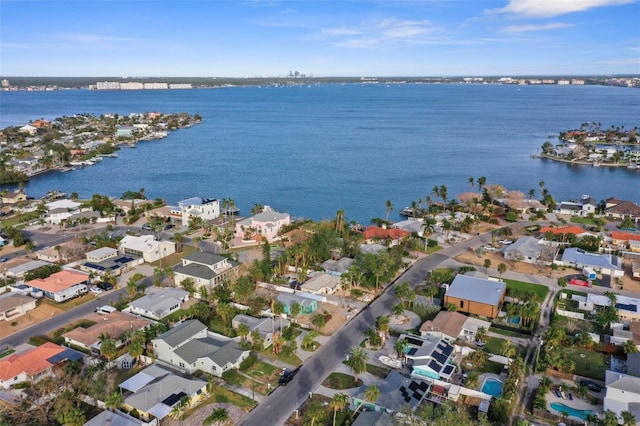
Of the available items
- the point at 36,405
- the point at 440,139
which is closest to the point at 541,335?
the point at 36,405

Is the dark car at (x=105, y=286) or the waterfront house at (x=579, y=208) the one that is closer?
the dark car at (x=105, y=286)

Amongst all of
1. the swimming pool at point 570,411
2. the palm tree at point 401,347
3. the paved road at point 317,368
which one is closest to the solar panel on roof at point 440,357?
the palm tree at point 401,347

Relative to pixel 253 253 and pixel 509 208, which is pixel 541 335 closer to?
pixel 253 253

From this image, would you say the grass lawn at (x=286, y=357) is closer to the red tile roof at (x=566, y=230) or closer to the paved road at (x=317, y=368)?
the paved road at (x=317, y=368)

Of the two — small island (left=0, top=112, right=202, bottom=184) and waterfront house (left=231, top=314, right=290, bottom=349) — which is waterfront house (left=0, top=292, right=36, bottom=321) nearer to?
waterfront house (left=231, top=314, right=290, bottom=349)

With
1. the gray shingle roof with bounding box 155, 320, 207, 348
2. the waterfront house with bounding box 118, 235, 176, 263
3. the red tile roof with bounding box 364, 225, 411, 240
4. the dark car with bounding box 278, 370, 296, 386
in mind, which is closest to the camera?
the dark car with bounding box 278, 370, 296, 386

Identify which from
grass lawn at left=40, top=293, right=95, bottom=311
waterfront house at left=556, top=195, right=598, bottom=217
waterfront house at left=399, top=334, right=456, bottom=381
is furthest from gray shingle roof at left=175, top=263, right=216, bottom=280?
waterfront house at left=556, top=195, right=598, bottom=217
